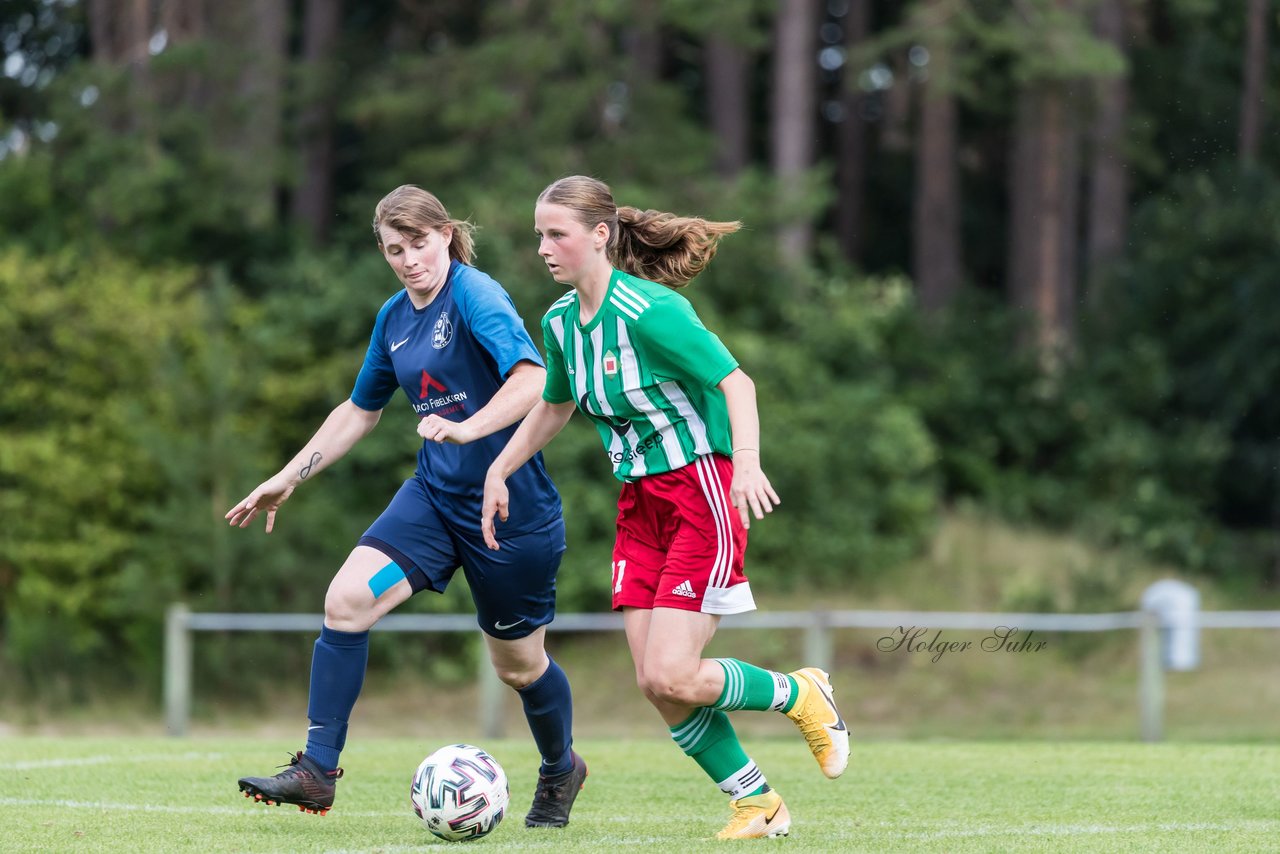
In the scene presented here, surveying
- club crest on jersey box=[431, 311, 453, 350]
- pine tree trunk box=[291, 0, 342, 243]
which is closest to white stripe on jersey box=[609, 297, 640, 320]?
club crest on jersey box=[431, 311, 453, 350]

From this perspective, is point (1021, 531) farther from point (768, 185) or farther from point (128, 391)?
point (128, 391)

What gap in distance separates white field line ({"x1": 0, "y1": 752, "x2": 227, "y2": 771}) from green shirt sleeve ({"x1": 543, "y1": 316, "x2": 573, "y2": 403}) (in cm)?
332

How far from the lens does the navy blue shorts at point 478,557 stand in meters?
5.50

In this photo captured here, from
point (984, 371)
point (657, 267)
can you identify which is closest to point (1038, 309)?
point (984, 371)

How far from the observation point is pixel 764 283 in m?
21.6

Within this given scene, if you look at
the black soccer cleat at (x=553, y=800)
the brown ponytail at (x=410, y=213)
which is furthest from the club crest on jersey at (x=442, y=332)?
the black soccer cleat at (x=553, y=800)

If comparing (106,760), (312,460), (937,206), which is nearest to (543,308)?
(937,206)

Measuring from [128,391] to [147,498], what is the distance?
137cm

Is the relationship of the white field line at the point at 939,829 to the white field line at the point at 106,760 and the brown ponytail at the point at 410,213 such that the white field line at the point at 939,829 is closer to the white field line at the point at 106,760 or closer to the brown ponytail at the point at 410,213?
the white field line at the point at 106,760

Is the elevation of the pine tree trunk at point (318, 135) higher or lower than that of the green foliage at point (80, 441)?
higher

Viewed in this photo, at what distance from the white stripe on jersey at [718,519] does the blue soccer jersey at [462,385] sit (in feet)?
2.36

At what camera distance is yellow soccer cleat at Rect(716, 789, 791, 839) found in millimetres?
5090

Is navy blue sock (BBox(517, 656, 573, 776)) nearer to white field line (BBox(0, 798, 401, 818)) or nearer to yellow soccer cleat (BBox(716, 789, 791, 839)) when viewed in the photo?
white field line (BBox(0, 798, 401, 818))

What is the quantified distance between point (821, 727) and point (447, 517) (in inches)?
54.9
